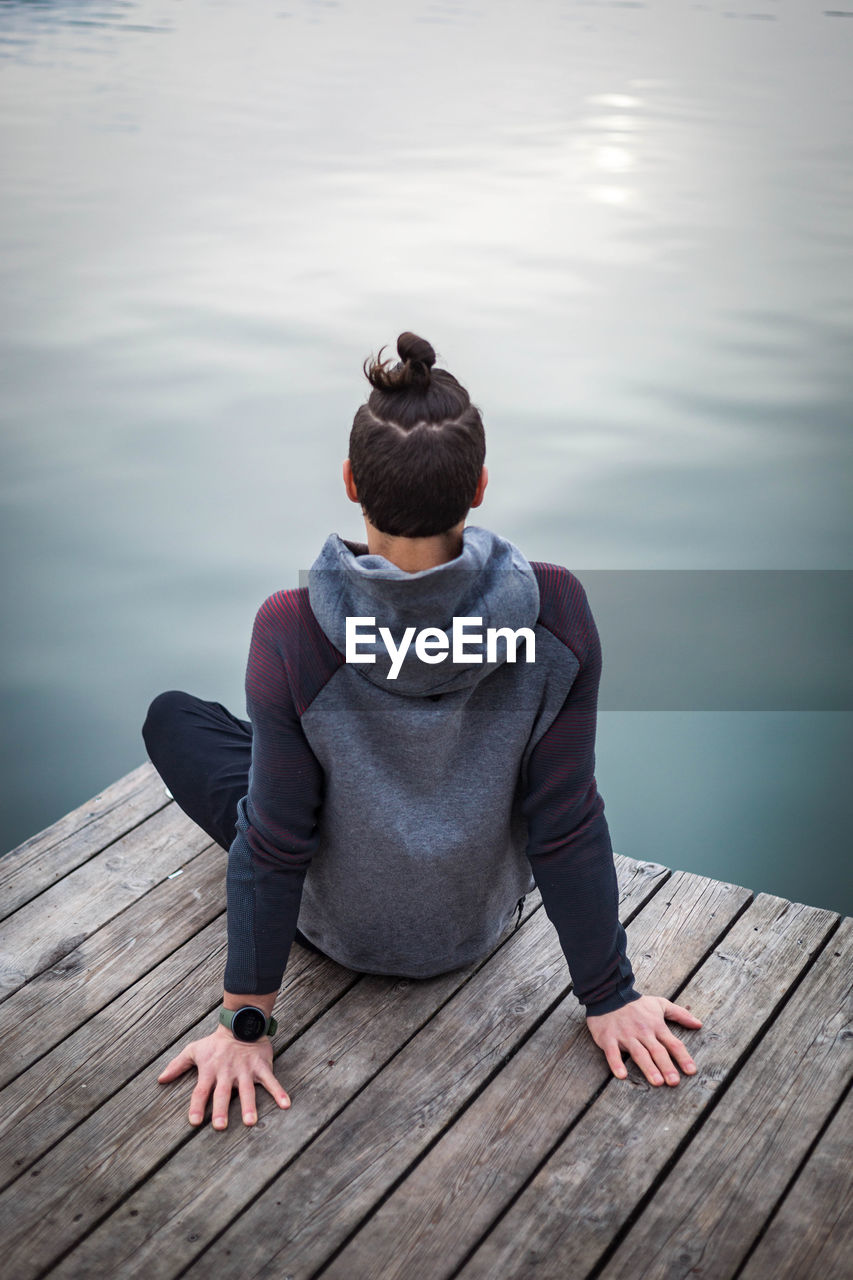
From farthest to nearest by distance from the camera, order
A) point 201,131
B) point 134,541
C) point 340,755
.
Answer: point 201,131
point 134,541
point 340,755

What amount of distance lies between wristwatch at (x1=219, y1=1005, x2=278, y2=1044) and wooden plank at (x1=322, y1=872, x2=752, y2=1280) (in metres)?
0.28

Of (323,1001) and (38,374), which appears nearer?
(323,1001)

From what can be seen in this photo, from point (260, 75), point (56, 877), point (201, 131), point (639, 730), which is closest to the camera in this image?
point (56, 877)

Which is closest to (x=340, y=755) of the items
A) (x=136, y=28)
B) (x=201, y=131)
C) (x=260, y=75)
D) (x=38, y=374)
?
(x=38, y=374)

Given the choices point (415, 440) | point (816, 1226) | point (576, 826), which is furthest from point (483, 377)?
point (816, 1226)

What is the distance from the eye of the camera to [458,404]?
1304 millimetres

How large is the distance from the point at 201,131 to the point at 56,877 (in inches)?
341

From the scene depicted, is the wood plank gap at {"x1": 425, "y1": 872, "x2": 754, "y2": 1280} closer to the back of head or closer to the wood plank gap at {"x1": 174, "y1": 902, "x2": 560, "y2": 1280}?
the wood plank gap at {"x1": 174, "y1": 902, "x2": 560, "y2": 1280}

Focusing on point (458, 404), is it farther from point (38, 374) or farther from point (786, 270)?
point (786, 270)

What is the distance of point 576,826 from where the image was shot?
5.41 ft

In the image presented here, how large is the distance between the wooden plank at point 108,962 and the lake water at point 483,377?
962 millimetres

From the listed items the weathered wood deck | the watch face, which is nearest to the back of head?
the watch face

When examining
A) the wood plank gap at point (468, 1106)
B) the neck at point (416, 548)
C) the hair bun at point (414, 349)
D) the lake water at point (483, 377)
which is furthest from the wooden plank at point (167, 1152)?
the lake water at point (483, 377)

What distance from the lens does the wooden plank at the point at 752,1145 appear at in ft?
4.86
